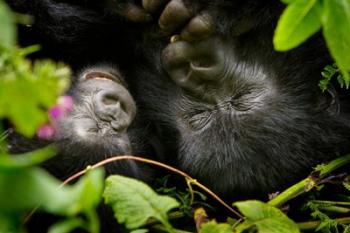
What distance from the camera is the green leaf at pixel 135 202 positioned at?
1276 millimetres

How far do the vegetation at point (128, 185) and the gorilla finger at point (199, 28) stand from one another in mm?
365

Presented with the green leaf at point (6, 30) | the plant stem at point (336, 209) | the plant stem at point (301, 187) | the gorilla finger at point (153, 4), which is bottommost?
the plant stem at point (336, 209)

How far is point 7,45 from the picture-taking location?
28.7 inches

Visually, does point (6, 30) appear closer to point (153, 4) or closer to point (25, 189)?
point (25, 189)

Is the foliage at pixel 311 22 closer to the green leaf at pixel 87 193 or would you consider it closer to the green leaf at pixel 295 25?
the green leaf at pixel 295 25

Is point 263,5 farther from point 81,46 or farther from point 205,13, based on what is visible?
point 81,46

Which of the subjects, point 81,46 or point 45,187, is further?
point 81,46

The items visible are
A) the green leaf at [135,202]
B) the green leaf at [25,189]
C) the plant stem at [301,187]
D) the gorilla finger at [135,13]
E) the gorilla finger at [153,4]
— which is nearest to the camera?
the green leaf at [25,189]

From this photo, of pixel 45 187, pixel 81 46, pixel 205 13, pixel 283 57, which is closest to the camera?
pixel 45 187

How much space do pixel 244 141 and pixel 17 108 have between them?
4.26 feet

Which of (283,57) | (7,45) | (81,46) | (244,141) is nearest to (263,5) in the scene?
(283,57)

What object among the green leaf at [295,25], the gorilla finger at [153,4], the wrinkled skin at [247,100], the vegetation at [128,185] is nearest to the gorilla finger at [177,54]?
the wrinkled skin at [247,100]

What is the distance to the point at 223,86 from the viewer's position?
79.0 inches

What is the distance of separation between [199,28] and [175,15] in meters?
0.08
